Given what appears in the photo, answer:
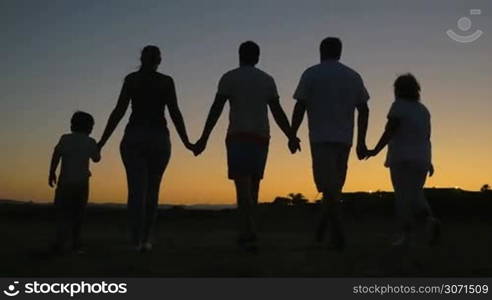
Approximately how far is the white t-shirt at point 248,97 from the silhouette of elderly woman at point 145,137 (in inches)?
25.8

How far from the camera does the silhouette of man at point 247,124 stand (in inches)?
323

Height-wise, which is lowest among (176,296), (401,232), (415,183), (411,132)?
(176,296)

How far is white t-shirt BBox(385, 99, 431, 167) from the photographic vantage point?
8.80m

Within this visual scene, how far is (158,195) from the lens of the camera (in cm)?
843

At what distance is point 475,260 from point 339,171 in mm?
1728

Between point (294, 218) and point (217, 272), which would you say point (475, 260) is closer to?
point (217, 272)

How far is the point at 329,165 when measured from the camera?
8.28m

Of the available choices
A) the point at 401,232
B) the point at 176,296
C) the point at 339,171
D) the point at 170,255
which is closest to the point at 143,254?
the point at 170,255

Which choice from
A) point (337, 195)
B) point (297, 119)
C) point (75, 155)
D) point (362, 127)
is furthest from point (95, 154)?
point (362, 127)

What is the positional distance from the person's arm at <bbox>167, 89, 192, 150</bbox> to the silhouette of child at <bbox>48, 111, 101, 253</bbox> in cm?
105

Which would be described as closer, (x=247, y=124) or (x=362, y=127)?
(x=247, y=124)

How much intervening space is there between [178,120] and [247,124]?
2.96 ft

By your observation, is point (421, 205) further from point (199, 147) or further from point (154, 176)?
point (154, 176)

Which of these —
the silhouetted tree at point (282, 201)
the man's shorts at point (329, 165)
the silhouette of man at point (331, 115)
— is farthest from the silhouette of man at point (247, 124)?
the silhouetted tree at point (282, 201)
